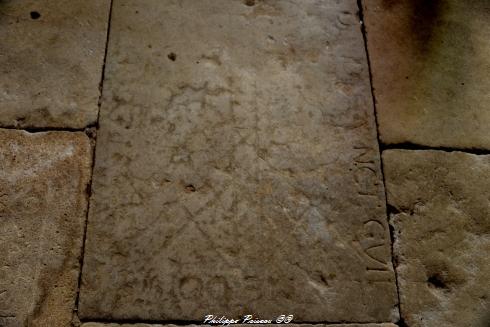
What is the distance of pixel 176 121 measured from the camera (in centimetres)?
155

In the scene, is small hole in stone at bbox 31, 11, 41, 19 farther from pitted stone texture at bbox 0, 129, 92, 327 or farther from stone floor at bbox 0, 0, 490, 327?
pitted stone texture at bbox 0, 129, 92, 327

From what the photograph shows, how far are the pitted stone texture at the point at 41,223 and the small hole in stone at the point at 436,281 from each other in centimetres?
123

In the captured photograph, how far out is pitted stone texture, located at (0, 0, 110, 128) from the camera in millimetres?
1526

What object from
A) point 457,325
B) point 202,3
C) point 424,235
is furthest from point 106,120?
point 457,325

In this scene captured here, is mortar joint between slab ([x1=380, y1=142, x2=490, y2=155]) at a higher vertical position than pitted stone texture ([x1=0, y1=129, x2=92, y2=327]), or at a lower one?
higher

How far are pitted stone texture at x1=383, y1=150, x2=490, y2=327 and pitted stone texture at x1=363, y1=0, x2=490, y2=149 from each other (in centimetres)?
10

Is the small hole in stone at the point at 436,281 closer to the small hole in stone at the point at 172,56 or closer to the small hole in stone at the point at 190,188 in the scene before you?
the small hole in stone at the point at 190,188

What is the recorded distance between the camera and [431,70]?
5.70 ft

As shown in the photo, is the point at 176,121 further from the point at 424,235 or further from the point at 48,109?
the point at 424,235

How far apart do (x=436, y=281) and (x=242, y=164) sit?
0.82 m

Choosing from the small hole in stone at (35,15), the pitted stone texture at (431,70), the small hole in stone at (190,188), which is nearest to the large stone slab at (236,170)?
the small hole in stone at (190,188)

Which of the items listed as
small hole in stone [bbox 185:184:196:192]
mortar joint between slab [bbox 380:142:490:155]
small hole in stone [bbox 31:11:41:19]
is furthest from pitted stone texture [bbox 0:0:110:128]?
mortar joint between slab [bbox 380:142:490:155]

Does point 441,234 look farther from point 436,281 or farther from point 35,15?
point 35,15

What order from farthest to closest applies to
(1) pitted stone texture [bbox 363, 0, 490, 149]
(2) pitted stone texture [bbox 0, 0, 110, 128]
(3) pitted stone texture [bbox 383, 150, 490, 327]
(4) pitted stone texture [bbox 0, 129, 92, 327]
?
1. (1) pitted stone texture [bbox 363, 0, 490, 149]
2. (2) pitted stone texture [bbox 0, 0, 110, 128]
3. (3) pitted stone texture [bbox 383, 150, 490, 327]
4. (4) pitted stone texture [bbox 0, 129, 92, 327]
